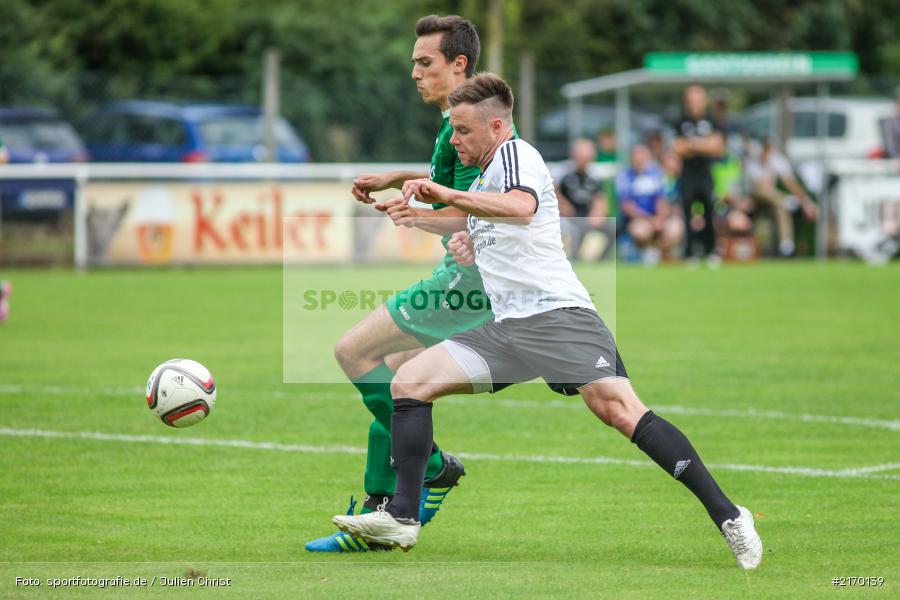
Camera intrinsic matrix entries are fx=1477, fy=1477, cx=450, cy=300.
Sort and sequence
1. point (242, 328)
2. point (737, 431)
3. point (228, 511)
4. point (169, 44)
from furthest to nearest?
point (169, 44) → point (242, 328) → point (737, 431) → point (228, 511)

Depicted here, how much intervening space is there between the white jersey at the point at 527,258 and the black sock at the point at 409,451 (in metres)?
0.51

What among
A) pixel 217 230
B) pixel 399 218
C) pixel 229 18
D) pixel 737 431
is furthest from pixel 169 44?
pixel 399 218

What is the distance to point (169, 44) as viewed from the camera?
3425 cm

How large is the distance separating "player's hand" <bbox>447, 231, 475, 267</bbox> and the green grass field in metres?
1.20

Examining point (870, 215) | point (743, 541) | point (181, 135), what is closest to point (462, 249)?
point (743, 541)

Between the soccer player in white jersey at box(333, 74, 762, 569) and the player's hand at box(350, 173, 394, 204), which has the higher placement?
the player's hand at box(350, 173, 394, 204)

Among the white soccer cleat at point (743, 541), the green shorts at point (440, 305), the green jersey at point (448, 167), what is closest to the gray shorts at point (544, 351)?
the green shorts at point (440, 305)

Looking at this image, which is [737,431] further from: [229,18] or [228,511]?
[229,18]

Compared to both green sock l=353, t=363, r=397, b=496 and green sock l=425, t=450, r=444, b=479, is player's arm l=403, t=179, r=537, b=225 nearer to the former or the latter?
green sock l=353, t=363, r=397, b=496

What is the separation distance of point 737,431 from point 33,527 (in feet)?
14.5

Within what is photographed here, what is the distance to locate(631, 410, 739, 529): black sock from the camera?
5652mm

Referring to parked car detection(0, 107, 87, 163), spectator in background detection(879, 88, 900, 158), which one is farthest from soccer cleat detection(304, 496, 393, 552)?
spectator in background detection(879, 88, 900, 158)

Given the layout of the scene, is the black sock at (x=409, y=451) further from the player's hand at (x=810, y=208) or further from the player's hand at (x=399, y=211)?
the player's hand at (x=810, y=208)

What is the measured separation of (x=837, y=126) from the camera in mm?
31781
